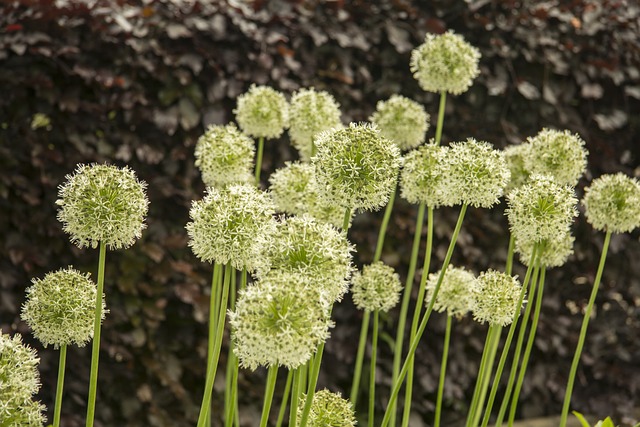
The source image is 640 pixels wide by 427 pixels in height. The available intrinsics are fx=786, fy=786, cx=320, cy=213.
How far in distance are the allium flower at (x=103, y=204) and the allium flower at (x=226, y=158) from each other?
0.51m

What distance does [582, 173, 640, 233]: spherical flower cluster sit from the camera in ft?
6.40

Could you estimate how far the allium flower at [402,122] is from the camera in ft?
7.79

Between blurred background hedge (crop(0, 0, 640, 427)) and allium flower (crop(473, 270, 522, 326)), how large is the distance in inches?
65.9

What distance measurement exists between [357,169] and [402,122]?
938mm

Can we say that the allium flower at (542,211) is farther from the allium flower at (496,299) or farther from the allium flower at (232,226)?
the allium flower at (232,226)

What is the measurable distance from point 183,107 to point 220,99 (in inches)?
6.6

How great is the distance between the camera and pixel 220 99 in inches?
133

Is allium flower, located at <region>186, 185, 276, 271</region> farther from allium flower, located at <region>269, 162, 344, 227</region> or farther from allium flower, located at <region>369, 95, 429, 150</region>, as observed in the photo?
allium flower, located at <region>369, 95, 429, 150</region>

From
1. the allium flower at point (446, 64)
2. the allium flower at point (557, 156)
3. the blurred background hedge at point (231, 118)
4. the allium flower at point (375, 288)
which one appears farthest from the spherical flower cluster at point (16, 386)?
the blurred background hedge at point (231, 118)

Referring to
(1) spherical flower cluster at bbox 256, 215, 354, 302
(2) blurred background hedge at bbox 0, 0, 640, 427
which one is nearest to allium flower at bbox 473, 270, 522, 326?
(1) spherical flower cluster at bbox 256, 215, 354, 302

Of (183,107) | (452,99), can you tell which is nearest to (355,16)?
(452,99)

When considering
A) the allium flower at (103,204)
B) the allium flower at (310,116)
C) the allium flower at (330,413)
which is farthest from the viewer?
the allium flower at (310,116)

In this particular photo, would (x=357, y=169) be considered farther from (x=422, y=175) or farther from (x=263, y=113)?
(x=263, y=113)

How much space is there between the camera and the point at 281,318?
1205 millimetres
